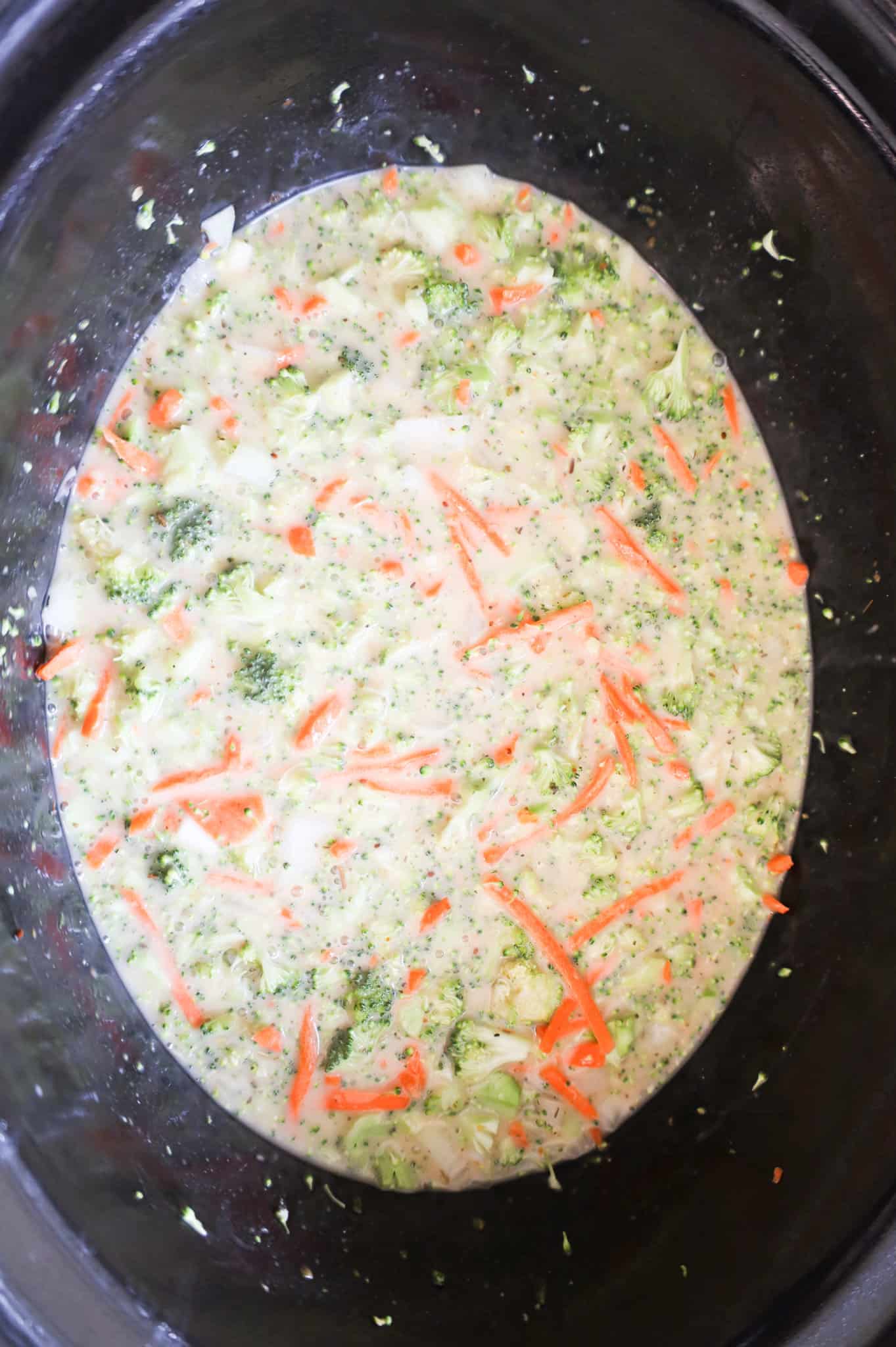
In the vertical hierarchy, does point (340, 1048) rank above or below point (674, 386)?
below

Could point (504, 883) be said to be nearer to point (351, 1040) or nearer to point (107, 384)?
point (351, 1040)

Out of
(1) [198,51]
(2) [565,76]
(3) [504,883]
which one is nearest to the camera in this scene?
(1) [198,51]

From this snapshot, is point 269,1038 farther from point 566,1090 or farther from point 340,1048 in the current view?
point 566,1090

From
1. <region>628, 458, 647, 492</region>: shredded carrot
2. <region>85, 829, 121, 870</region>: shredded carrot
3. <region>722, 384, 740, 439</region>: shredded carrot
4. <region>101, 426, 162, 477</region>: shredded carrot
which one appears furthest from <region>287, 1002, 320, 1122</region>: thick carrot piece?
<region>722, 384, 740, 439</region>: shredded carrot

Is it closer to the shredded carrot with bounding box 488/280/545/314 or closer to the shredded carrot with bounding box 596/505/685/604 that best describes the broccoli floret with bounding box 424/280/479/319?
the shredded carrot with bounding box 488/280/545/314

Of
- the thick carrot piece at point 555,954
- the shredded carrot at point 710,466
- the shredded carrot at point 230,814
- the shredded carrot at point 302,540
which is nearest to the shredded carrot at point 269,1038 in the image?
the shredded carrot at point 230,814

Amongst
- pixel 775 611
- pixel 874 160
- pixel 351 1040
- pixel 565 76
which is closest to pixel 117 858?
pixel 351 1040

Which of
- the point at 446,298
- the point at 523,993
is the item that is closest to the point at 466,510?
the point at 446,298
